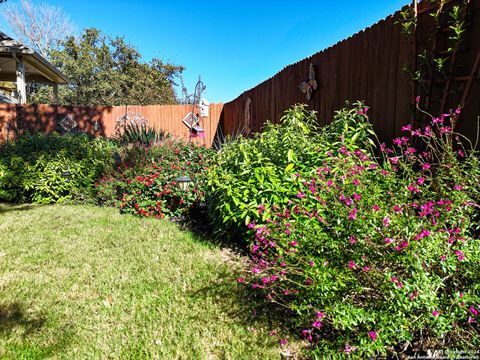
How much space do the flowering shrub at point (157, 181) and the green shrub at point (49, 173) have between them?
0.42 m

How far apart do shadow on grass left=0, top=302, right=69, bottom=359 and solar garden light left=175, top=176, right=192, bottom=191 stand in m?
2.33

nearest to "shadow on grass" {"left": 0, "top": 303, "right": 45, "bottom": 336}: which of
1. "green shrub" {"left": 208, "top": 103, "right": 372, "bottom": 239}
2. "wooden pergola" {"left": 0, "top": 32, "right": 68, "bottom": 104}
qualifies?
"green shrub" {"left": 208, "top": 103, "right": 372, "bottom": 239}

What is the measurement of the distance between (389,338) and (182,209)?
10.9 ft

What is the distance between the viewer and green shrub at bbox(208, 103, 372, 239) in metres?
2.67

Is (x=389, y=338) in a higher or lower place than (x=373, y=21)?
lower

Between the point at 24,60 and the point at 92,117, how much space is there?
2807mm

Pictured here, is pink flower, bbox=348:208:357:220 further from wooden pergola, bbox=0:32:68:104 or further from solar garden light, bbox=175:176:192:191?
wooden pergola, bbox=0:32:68:104

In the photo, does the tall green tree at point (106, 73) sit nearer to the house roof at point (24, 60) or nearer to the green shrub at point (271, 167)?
the house roof at point (24, 60)

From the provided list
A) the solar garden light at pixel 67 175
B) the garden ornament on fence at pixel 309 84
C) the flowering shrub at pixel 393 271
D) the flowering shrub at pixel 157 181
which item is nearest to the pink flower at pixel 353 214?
the flowering shrub at pixel 393 271

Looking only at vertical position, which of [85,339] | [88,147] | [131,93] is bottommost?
[85,339]

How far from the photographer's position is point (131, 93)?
22359mm

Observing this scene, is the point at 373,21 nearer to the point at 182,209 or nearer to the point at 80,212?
the point at 182,209

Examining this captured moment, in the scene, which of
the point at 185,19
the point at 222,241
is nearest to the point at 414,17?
the point at 222,241

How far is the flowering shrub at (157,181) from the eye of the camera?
443 centimetres
